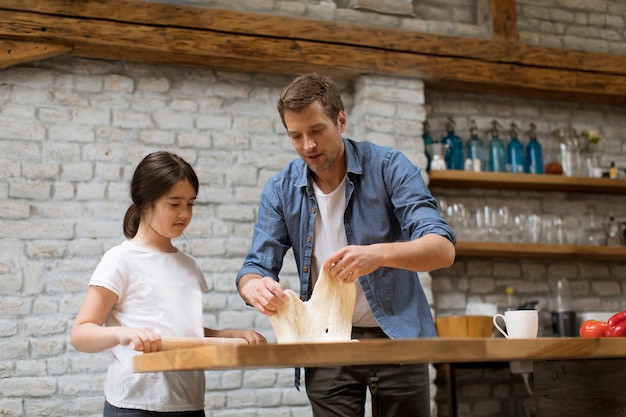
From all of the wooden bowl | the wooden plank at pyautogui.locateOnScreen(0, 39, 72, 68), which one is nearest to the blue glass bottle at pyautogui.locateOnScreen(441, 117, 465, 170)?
the wooden bowl

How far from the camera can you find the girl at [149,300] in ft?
6.68

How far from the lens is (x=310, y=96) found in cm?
223

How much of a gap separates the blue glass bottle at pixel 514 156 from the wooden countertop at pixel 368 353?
3.17m

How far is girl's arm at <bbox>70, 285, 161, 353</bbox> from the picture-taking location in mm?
1852

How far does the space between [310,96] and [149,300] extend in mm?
725

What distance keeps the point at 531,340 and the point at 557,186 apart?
343 centimetres

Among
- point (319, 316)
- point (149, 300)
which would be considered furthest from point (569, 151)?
point (149, 300)

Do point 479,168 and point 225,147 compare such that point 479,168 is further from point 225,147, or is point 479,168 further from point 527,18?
point 225,147

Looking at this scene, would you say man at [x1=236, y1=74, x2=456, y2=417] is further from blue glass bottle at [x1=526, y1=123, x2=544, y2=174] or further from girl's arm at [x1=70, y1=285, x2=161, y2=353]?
blue glass bottle at [x1=526, y1=123, x2=544, y2=174]

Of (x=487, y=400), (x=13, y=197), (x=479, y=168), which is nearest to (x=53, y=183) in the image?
(x=13, y=197)

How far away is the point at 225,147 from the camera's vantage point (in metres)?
4.45

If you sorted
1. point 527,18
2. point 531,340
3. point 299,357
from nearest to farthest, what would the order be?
point 299,357 → point 531,340 → point 527,18

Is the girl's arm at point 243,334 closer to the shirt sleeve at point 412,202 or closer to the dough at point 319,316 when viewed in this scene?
the dough at point 319,316

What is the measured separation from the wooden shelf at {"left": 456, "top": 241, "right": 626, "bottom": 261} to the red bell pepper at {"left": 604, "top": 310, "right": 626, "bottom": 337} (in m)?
2.29
